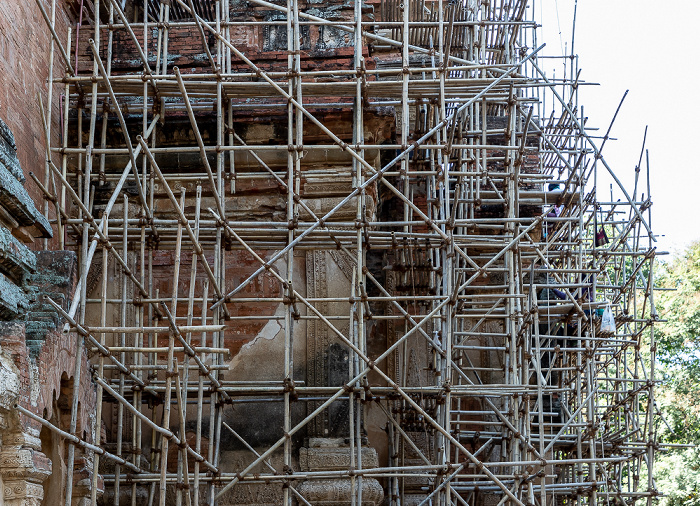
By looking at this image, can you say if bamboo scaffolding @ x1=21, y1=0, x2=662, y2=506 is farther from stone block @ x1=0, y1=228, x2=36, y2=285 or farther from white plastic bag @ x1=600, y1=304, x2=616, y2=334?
stone block @ x1=0, y1=228, x2=36, y2=285

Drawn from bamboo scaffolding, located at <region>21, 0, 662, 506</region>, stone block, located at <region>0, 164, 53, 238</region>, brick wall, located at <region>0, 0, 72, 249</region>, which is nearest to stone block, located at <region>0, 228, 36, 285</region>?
stone block, located at <region>0, 164, 53, 238</region>

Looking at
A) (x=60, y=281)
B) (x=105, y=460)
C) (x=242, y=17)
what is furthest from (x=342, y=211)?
(x=60, y=281)

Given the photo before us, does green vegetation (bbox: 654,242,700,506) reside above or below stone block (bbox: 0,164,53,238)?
above

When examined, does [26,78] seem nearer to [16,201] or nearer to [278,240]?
[278,240]

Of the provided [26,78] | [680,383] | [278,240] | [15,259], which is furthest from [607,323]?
[680,383]

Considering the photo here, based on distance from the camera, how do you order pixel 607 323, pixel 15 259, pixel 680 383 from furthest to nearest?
pixel 680 383 → pixel 607 323 → pixel 15 259

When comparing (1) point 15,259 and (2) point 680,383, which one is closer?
(1) point 15,259

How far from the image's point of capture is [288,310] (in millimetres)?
8203

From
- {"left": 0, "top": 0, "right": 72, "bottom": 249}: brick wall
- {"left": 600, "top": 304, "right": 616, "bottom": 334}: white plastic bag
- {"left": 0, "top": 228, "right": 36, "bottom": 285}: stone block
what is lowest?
{"left": 0, "top": 228, "right": 36, "bottom": 285}: stone block

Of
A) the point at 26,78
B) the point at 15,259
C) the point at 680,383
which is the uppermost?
the point at 680,383

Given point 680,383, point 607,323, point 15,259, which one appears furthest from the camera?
point 680,383

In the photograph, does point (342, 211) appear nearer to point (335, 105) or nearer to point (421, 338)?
point (335, 105)

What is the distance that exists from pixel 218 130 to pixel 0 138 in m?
3.23

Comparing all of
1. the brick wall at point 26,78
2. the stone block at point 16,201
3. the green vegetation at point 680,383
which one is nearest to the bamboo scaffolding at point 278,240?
the brick wall at point 26,78
